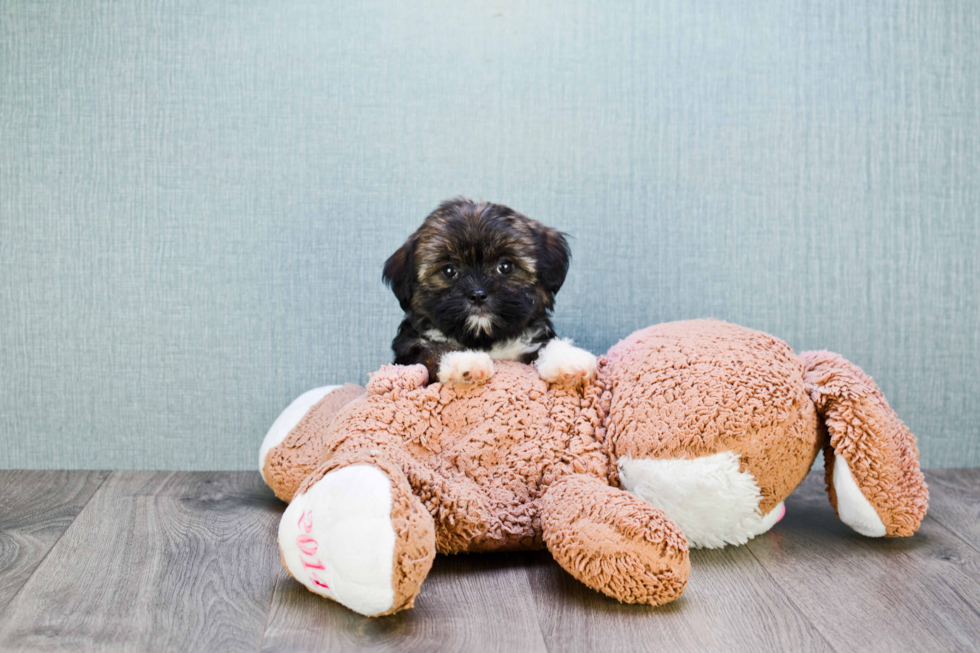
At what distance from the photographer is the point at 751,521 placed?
1.60m

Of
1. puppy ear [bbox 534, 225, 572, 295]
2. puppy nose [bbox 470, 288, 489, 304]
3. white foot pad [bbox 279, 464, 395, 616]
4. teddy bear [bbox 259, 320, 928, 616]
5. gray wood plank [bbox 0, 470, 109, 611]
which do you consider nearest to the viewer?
white foot pad [bbox 279, 464, 395, 616]

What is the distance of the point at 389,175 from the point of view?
2.26 meters

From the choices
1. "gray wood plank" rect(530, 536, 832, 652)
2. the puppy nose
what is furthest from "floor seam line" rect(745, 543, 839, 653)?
the puppy nose

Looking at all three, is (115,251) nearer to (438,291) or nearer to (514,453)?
(438,291)

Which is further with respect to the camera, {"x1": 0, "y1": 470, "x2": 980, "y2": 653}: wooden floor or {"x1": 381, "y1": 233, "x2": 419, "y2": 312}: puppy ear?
{"x1": 381, "y1": 233, "x2": 419, "y2": 312}: puppy ear

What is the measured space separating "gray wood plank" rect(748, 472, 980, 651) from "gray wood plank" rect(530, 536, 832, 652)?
50mm

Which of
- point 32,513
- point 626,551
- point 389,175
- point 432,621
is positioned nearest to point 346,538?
point 432,621

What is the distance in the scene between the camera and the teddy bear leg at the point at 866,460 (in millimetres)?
1592

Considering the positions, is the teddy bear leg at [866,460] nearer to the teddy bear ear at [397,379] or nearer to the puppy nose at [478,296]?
the puppy nose at [478,296]

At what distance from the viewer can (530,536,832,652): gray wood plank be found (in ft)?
4.03

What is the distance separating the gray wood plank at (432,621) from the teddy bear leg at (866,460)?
27.7 inches

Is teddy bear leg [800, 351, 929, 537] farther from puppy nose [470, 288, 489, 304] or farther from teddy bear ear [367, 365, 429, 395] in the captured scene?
teddy bear ear [367, 365, 429, 395]

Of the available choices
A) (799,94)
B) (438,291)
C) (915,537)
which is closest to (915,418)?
(915,537)

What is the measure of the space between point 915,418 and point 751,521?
43.6 inches
